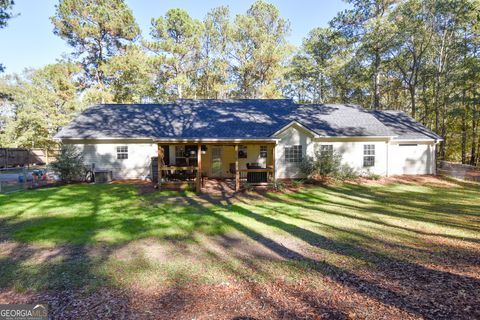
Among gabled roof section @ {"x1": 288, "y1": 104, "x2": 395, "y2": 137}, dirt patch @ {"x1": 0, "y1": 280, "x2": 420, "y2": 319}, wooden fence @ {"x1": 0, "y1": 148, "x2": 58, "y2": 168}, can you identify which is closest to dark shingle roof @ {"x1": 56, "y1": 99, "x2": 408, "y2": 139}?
gabled roof section @ {"x1": 288, "y1": 104, "x2": 395, "y2": 137}

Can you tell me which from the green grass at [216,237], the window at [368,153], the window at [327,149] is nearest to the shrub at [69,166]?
the green grass at [216,237]

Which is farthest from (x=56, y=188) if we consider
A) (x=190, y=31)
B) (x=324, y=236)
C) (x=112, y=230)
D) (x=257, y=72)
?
(x=257, y=72)

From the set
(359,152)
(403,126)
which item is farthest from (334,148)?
(403,126)

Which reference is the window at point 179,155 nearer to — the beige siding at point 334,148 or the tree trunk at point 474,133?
the beige siding at point 334,148

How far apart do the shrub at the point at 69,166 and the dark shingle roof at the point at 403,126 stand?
744 inches

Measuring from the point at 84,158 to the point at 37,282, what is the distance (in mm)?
12698

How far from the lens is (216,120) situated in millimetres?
15820

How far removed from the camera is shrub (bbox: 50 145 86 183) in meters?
13.2

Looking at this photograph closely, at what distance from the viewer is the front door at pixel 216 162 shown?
50.6ft

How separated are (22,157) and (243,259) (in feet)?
93.1

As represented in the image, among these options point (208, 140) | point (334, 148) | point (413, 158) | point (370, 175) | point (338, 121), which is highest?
point (338, 121)

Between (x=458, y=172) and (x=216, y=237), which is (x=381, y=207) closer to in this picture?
(x=216, y=237)

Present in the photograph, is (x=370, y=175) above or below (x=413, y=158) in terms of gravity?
below

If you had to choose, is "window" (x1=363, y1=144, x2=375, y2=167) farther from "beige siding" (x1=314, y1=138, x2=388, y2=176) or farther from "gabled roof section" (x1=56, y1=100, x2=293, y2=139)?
"gabled roof section" (x1=56, y1=100, x2=293, y2=139)
